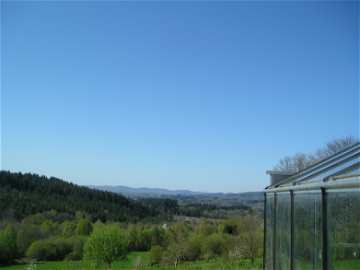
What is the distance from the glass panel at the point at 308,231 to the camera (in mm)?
4352

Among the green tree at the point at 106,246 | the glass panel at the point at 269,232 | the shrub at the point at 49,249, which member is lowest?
the shrub at the point at 49,249

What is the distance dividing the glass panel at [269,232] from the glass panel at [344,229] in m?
3.72

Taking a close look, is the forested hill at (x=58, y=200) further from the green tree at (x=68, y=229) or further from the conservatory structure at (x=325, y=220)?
the conservatory structure at (x=325, y=220)

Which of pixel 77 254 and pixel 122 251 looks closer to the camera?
pixel 122 251

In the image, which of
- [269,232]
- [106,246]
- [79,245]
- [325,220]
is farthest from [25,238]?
[325,220]

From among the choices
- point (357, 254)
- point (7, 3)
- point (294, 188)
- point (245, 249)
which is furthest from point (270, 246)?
point (245, 249)

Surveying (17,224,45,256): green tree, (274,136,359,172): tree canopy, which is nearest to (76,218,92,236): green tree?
(17,224,45,256): green tree

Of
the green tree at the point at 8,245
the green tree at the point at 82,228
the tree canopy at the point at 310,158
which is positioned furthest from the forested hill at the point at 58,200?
the tree canopy at the point at 310,158

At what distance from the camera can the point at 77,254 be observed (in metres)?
47.6

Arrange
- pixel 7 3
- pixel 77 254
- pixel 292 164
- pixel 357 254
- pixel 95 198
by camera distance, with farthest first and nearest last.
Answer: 1. pixel 95 198
2. pixel 77 254
3. pixel 292 164
4. pixel 7 3
5. pixel 357 254

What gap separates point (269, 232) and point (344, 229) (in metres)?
4.63

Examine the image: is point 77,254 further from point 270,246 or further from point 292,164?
point 270,246

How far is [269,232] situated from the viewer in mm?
8227

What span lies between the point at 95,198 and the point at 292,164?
77.5 meters
